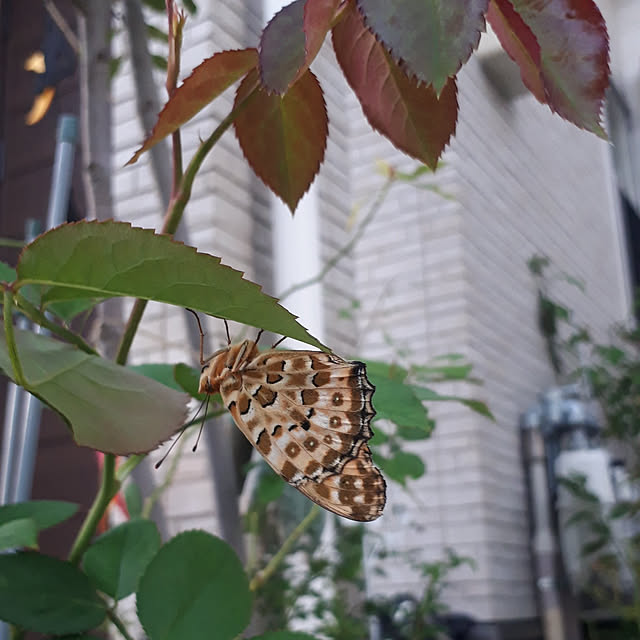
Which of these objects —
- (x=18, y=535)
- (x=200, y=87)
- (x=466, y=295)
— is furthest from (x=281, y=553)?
(x=466, y=295)

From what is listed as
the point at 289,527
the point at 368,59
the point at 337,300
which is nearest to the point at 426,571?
the point at 337,300

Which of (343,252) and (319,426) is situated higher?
(343,252)

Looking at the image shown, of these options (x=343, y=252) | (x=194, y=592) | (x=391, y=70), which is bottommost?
(x=194, y=592)

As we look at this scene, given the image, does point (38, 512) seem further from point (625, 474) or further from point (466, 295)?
point (625, 474)

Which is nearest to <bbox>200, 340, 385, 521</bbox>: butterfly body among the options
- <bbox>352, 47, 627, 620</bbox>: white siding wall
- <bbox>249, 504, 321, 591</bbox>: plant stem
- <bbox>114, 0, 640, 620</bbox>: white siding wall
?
<bbox>249, 504, 321, 591</bbox>: plant stem

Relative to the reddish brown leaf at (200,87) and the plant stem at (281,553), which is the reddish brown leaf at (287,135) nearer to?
the reddish brown leaf at (200,87)

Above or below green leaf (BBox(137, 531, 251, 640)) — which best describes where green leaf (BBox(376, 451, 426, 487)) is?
above

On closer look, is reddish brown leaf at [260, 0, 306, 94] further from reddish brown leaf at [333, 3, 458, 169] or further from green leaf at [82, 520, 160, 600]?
green leaf at [82, 520, 160, 600]
